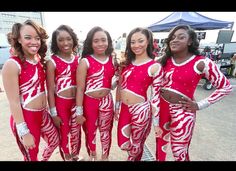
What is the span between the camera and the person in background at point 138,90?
6.23 feet

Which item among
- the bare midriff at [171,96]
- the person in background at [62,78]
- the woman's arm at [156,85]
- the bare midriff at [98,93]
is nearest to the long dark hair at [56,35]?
the person in background at [62,78]

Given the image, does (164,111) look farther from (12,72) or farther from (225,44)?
(225,44)

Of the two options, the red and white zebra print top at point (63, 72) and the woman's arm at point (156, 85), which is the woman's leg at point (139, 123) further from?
the red and white zebra print top at point (63, 72)

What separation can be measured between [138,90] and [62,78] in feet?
2.84

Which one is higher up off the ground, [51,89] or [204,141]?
[51,89]

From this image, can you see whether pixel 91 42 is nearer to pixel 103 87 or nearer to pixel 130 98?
pixel 103 87

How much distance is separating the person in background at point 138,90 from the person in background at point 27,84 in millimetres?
893

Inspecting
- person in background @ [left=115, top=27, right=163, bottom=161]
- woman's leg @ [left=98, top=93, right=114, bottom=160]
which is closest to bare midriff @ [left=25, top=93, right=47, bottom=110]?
woman's leg @ [left=98, top=93, right=114, bottom=160]

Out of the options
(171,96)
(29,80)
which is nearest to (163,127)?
(171,96)

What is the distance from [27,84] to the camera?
1.70m

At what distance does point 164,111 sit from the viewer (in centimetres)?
199

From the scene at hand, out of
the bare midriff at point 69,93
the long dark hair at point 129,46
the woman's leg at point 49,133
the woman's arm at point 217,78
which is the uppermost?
the long dark hair at point 129,46

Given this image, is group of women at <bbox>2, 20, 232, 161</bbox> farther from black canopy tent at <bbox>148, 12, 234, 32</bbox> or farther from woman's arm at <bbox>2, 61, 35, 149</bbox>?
black canopy tent at <bbox>148, 12, 234, 32</bbox>

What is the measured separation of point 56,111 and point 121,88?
811mm
